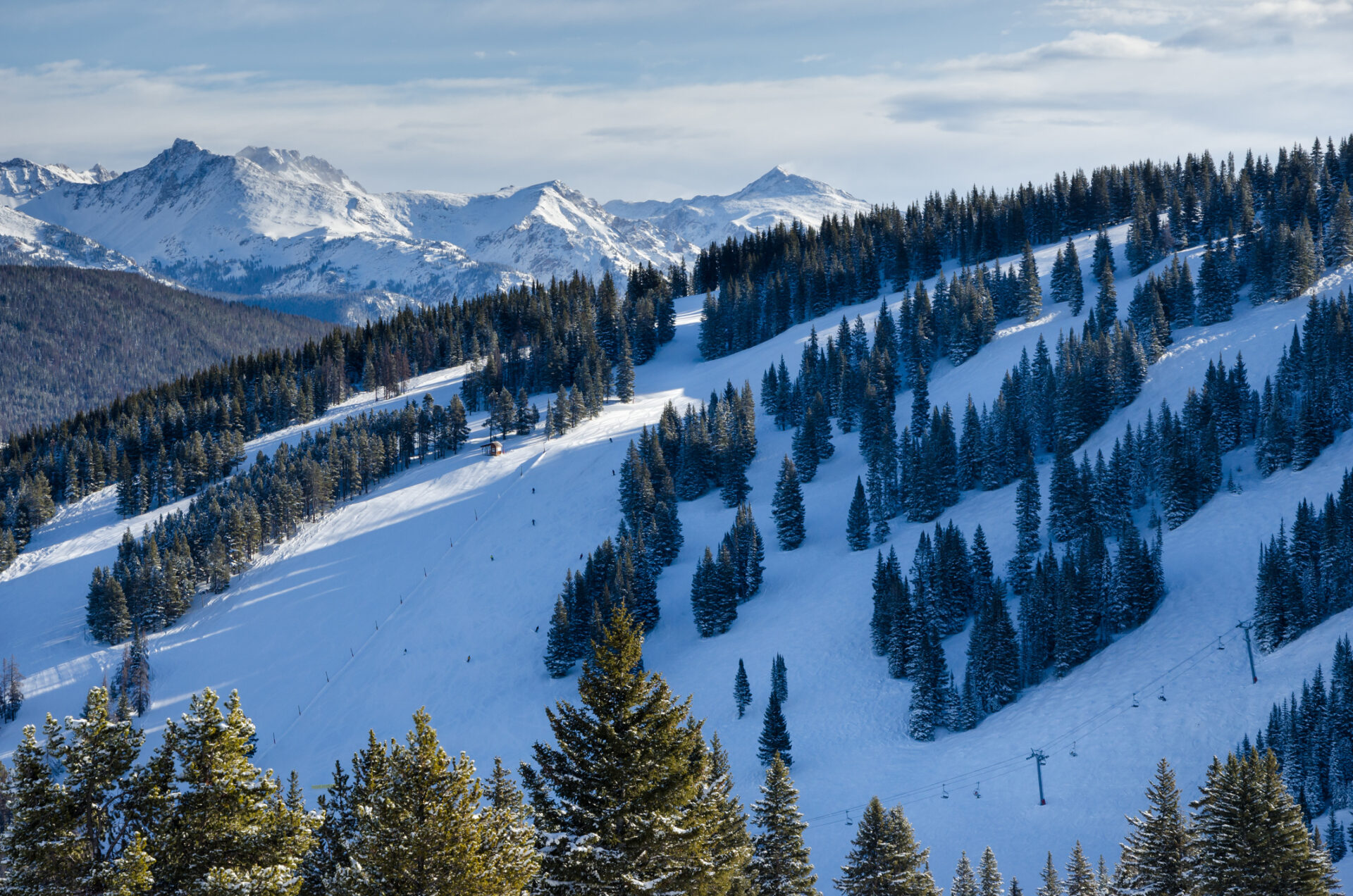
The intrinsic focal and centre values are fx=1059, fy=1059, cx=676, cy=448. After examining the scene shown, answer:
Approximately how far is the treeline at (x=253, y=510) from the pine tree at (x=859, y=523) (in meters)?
68.9

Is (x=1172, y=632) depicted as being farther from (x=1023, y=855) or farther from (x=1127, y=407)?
(x=1127, y=407)

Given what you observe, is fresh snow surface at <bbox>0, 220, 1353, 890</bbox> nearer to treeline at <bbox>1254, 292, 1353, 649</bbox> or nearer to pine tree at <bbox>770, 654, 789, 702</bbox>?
pine tree at <bbox>770, 654, 789, 702</bbox>

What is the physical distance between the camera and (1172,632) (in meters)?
82.9

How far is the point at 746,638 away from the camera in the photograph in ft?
330

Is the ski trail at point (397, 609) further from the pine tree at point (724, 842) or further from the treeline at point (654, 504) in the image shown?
the pine tree at point (724, 842)

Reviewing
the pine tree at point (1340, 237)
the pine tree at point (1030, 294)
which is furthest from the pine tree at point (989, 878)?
the pine tree at point (1340, 237)

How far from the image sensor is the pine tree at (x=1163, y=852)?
116 ft

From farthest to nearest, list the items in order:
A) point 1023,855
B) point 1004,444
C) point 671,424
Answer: point 671,424 → point 1004,444 → point 1023,855

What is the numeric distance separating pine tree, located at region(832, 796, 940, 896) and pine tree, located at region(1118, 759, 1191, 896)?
23.4 ft

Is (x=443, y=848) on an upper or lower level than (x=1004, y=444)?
upper

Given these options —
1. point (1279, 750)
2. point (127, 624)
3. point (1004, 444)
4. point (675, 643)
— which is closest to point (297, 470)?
point (127, 624)

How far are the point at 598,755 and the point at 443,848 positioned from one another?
12.8 feet

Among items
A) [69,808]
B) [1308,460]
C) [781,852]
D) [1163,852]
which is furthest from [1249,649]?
[69,808]

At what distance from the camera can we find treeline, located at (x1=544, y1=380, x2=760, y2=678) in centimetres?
10631
